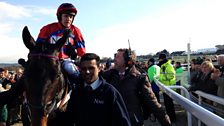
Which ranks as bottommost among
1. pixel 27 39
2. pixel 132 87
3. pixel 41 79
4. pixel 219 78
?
pixel 219 78

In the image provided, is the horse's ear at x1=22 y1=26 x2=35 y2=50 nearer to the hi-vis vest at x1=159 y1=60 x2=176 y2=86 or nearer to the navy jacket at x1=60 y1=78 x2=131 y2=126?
the navy jacket at x1=60 y1=78 x2=131 y2=126

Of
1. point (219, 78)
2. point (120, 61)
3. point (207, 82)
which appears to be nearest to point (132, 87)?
point (120, 61)

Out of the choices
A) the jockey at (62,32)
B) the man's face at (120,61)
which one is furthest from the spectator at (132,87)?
the jockey at (62,32)

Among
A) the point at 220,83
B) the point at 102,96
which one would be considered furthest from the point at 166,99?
the point at 102,96

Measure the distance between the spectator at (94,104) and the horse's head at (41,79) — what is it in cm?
23

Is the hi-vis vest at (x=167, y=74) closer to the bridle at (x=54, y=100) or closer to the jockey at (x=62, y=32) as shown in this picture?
the jockey at (x=62, y=32)

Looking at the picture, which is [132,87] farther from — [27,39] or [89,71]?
[27,39]

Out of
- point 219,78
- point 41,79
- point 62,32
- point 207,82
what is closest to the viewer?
point 41,79

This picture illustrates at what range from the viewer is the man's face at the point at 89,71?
119 inches

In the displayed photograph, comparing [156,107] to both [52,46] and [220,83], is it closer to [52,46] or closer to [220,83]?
[52,46]

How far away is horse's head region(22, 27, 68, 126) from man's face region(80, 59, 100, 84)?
239mm

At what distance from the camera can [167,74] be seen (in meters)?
9.16

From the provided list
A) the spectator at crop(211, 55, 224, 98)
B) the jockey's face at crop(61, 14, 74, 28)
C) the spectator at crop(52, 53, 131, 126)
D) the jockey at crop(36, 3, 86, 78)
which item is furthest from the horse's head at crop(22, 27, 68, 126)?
the spectator at crop(211, 55, 224, 98)

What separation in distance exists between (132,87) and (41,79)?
192 centimetres
